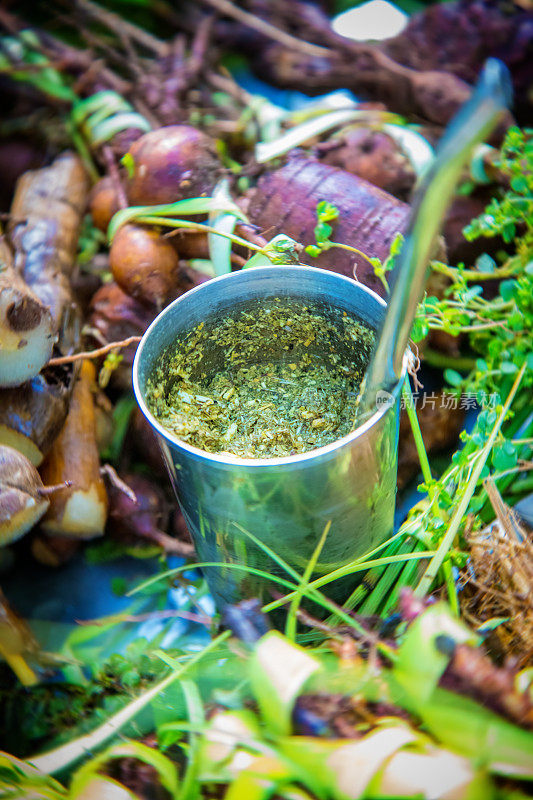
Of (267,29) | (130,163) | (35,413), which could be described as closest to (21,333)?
(35,413)

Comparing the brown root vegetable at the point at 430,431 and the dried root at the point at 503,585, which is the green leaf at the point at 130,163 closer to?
the brown root vegetable at the point at 430,431

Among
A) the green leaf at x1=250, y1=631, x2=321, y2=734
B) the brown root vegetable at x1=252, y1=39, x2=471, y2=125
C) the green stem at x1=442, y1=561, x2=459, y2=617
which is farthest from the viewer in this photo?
the brown root vegetable at x1=252, y1=39, x2=471, y2=125

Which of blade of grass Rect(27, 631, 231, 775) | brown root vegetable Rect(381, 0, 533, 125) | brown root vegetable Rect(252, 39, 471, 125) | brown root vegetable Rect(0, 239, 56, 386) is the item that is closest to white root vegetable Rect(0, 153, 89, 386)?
brown root vegetable Rect(0, 239, 56, 386)

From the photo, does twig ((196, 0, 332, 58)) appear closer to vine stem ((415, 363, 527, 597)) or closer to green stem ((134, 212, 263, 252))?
green stem ((134, 212, 263, 252))

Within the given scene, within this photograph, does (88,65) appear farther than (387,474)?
Yes

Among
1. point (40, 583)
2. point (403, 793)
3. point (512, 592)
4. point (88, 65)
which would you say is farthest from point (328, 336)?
point (88, 65)

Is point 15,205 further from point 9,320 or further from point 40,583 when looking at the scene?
point 40,583
